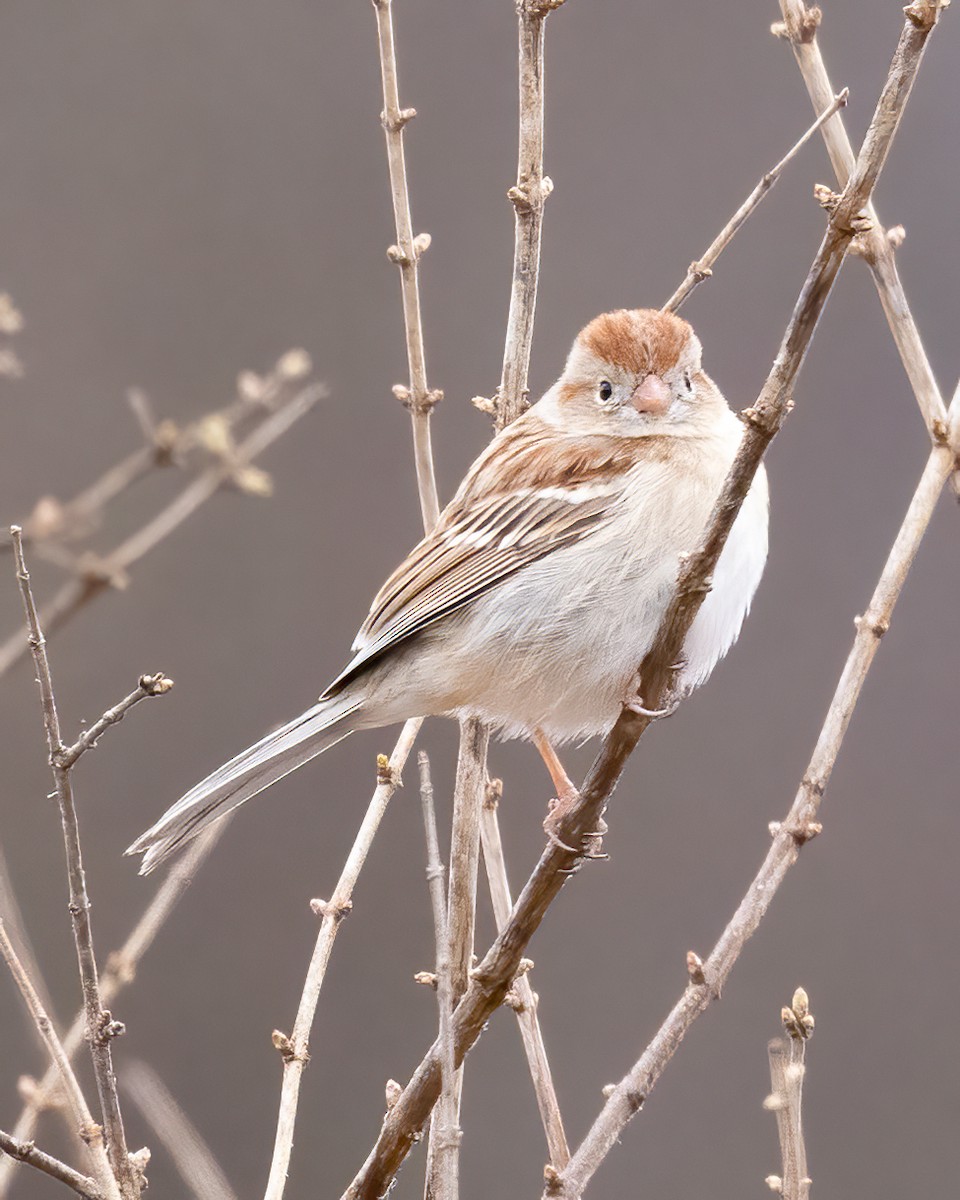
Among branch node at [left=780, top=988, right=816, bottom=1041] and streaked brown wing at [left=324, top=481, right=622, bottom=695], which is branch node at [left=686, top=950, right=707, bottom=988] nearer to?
branch node at [left=780, top=988, right=816, bottom=1041]

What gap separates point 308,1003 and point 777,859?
62 centimetres

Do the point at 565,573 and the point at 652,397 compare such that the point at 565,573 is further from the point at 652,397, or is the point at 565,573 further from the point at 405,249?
the point at 405,249

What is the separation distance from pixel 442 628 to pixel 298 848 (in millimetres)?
1866

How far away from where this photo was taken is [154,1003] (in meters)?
4.01

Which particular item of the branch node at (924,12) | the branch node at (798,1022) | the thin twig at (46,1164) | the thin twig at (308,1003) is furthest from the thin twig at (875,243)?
the thin twig at (46,1164)

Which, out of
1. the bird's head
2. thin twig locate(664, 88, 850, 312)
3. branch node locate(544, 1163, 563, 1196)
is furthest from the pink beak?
branch node locate(544, 1163, 563, 1196)

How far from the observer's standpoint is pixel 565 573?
2.35m

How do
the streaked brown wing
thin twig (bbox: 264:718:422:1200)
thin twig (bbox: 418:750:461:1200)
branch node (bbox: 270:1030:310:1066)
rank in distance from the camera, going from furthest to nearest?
1. the streaked brown wing
2. branch node (bbox: 270:1030:310:1066)
3. thin twig (bbox: 264:718:422:1200)
4. thin twig (bbox: 418:750:461:1200)

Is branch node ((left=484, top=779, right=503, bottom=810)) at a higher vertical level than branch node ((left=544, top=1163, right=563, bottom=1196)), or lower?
higher

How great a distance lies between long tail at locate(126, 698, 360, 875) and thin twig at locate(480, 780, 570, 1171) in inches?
12.0

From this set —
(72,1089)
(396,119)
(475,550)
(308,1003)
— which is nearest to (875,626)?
(475,550)

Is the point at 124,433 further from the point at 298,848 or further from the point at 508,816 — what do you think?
the point at 508,816

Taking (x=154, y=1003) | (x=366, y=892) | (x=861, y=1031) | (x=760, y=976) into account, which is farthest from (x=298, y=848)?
(x=861, y=1031)

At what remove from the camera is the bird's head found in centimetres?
249
